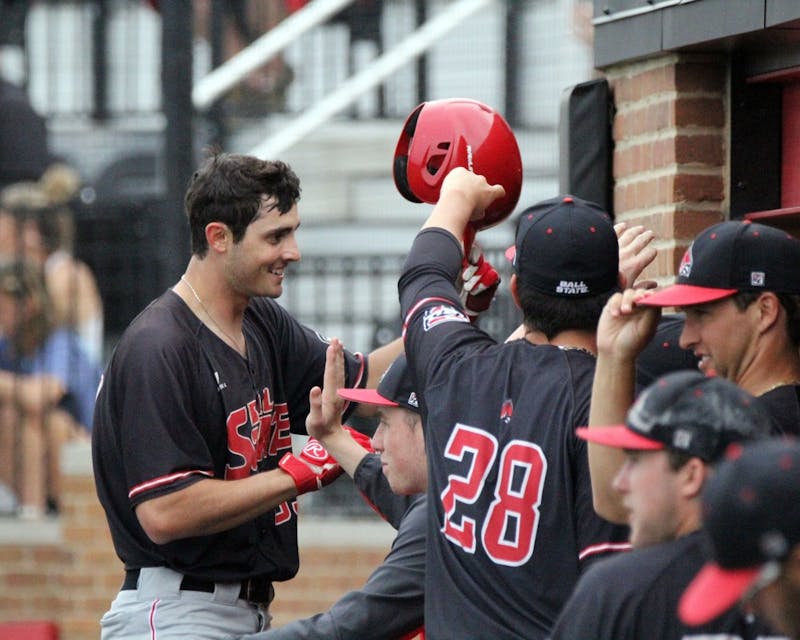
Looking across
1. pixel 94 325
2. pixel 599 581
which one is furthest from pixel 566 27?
pixel 599 581

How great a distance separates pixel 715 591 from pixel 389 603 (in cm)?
198

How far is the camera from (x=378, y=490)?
4652mm

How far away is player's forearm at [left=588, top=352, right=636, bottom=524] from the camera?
3.27m

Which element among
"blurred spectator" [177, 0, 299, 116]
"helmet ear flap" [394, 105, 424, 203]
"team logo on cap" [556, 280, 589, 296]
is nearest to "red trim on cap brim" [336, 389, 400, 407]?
"helmet ear flap" [394, 105, 424, 203]

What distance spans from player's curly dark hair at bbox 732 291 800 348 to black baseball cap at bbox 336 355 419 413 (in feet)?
2.80

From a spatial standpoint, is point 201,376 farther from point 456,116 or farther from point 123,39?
point 123,39

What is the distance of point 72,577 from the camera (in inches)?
331

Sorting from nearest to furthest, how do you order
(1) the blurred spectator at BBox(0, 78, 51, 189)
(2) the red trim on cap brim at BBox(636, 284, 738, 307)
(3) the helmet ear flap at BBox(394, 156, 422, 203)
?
(2) the red trim on cap brim at BBox(636, 284, 738, 307), (3) the helmet ear flap at BBox(394, 156, 422, 203), (1) the blurred spectator at BBox(0, 78, 51, 189)

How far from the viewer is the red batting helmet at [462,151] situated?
433 centimetres

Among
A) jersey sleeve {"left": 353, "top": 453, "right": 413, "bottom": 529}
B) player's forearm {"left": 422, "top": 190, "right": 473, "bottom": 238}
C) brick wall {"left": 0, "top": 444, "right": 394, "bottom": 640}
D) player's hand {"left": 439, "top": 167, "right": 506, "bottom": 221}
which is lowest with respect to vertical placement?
brick wall {"left": 0, "top": 444, "right": 394, "bottom": 640}

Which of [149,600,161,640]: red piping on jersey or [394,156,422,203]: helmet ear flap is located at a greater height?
[394,156,422,203]: helmet ear flap

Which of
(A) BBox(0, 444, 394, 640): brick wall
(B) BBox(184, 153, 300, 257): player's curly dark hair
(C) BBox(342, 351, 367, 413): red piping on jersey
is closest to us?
(B) BBox(184, 153, 300, 257): player's curly dark hair

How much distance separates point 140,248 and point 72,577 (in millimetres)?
2332

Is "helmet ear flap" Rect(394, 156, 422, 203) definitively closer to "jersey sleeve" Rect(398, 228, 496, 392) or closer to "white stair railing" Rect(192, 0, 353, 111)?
"jersey sleeve" Rect(398, 228, 496, 392)
